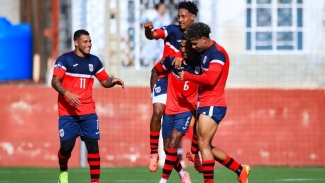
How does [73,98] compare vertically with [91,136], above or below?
above

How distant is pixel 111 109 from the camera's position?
68.7 ft

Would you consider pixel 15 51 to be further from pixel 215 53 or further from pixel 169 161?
pixel 215 53

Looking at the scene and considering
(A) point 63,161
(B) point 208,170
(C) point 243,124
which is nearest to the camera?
(B) point 208,170

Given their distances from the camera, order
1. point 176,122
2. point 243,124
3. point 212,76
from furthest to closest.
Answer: point 243,124 → point 176,122 → point 212,76

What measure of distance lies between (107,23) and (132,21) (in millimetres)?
1133

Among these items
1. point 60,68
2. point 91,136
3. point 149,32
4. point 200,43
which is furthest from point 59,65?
point 200,43

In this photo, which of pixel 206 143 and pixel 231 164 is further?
pixel 231 164

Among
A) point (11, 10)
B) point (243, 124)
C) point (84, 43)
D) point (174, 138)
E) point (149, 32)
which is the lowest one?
point (243, 124)

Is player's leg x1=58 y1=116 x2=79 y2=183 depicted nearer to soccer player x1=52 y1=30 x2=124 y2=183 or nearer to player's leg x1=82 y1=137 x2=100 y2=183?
soccer player x1=52 y1=30 x2=124 y2=183

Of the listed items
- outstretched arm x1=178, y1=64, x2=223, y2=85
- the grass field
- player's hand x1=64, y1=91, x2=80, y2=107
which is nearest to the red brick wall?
the grass field

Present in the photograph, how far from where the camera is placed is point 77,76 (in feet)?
49.1

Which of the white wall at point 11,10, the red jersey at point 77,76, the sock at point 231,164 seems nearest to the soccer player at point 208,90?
the sock at point 231,164

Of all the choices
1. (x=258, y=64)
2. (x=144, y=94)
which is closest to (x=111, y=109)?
(x=144, y=94)

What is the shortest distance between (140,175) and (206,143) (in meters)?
4.45
